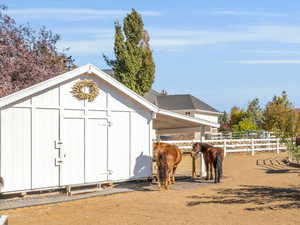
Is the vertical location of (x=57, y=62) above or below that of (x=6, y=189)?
above

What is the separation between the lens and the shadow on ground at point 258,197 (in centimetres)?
1268

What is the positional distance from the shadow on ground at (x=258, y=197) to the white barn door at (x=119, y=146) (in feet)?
9.05

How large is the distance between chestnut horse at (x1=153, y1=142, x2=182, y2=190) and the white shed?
1.88ft

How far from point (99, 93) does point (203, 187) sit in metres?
4.44

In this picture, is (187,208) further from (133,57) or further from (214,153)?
(133,57)

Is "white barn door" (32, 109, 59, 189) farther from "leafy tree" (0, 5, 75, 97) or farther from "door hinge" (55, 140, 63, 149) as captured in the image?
"leafy tree" (0, 5, 75, 97)

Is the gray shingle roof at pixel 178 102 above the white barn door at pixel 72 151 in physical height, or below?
above

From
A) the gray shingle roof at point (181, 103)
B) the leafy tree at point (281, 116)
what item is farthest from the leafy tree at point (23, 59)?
the gray shingle roof at point (181, 103)

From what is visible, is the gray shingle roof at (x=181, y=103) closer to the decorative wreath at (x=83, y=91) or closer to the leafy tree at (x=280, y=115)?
the leafy tree at (x=280, y=115)

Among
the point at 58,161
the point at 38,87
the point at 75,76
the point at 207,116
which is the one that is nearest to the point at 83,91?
the point at 75,76

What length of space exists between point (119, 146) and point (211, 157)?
12.2 ft

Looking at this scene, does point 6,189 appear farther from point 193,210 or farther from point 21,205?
point 193,210

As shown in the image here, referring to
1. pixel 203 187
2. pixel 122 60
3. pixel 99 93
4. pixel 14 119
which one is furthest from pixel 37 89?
pixel 122 60

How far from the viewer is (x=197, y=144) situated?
60.8 ft
